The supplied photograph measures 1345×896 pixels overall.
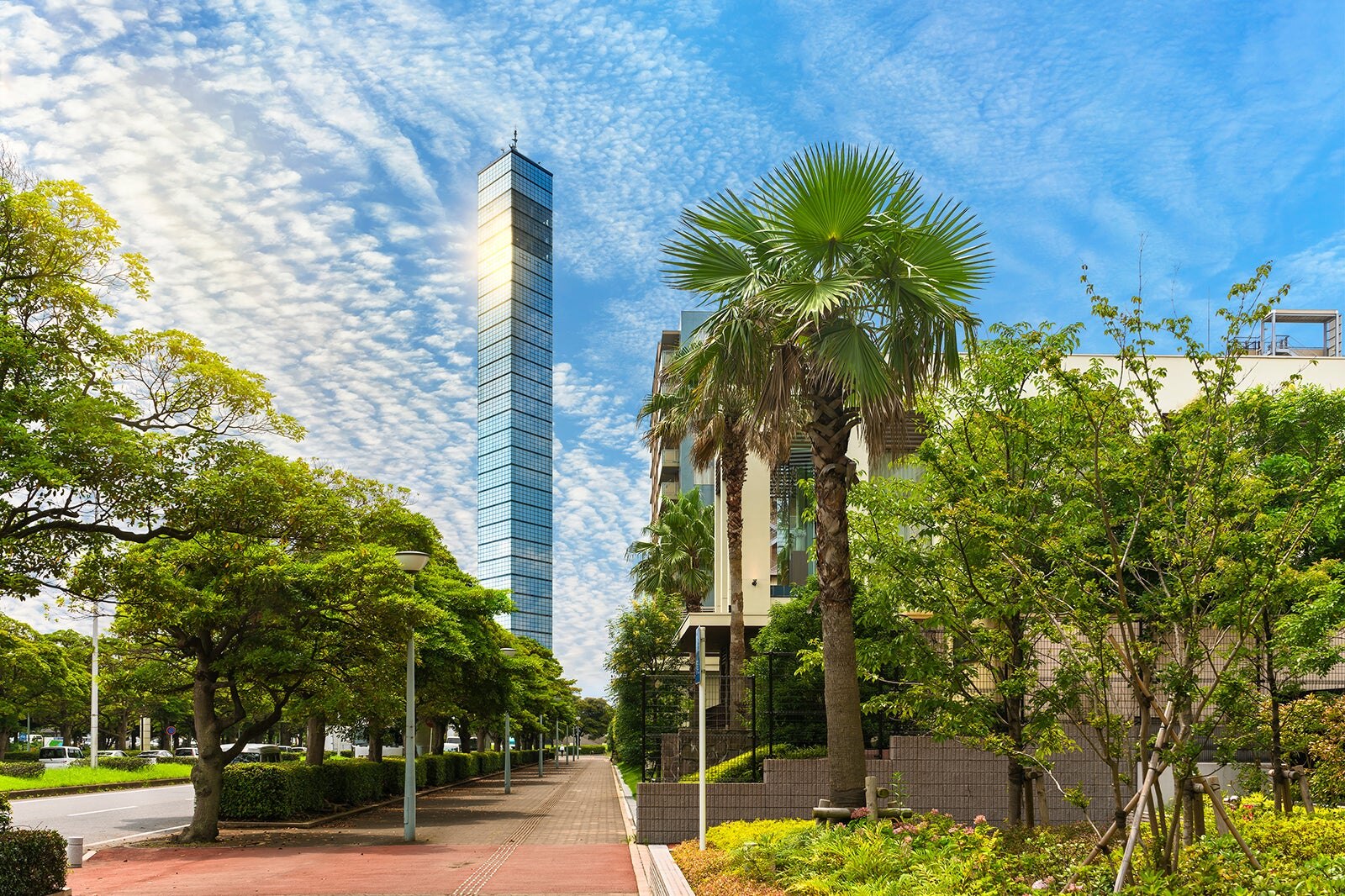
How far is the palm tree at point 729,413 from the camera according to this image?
15.9 m

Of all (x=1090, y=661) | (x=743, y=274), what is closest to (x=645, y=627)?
(x=743, y=274)

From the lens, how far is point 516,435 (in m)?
187

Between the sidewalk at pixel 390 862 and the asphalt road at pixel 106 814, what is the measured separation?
3919mm

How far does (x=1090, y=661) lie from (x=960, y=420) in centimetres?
550

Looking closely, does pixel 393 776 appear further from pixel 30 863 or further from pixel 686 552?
pixel 30 863

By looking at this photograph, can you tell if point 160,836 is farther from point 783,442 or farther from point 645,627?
point 645,627

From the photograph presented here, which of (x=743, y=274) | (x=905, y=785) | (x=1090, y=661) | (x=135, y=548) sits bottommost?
(x=905, y=785)

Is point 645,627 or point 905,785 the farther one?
point 645,627

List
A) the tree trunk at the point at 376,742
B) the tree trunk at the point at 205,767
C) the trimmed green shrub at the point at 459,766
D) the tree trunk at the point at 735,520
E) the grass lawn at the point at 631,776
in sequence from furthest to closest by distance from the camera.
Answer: the trimmed green shrub at the point at 459,766
the grass lawn at the point at 631,776
the tree trunk at the point at 376,742
the tree trunk at the point at 735,520
the tree trunk at the point at 205,767

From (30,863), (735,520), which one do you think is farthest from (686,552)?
(30,863)

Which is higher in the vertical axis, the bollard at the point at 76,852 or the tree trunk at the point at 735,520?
the tree trunk at the point at 735,520

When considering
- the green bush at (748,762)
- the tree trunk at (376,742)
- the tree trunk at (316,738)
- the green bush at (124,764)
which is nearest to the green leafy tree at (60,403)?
the green bush at (748,762)

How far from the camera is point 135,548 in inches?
805

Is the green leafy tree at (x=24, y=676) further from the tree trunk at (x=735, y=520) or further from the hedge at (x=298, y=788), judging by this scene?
the tree trunk at (x=735, y=520)
